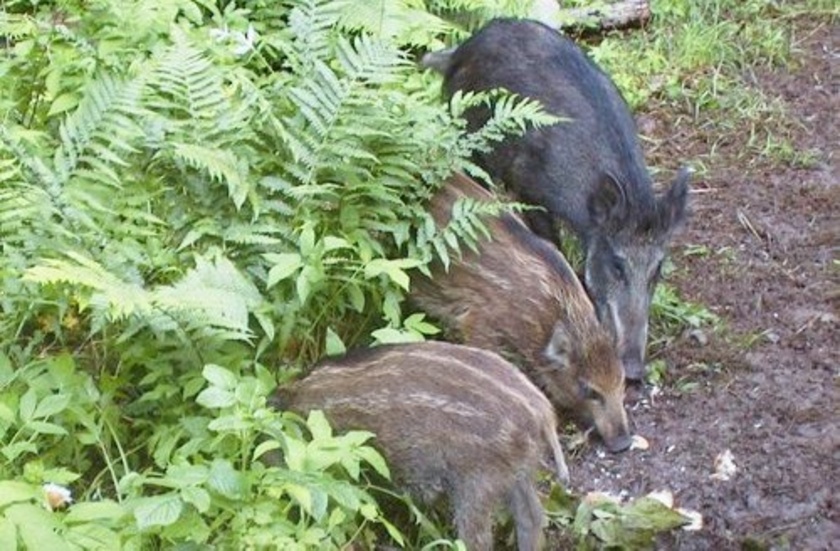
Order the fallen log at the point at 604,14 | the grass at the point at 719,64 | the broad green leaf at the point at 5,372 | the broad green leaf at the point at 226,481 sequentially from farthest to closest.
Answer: the fallen log at the point at 604,14 → the grass at the point at 719,64 → the broad green leaf at the point at 5,372 → the broad green leaf at the point at 226,481

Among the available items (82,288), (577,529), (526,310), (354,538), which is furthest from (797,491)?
(82,288)

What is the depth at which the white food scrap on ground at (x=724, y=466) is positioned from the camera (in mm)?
5129

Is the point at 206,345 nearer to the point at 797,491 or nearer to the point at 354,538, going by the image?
the point at 354,538

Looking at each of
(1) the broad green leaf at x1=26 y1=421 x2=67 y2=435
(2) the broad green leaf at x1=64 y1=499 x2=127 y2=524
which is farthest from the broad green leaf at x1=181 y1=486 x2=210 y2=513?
(1) the broad green leaf at x1=26 y1=421 x2=67 y2=435

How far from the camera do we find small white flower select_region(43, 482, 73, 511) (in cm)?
388

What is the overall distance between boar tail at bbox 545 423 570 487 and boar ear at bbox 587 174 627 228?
1.58 metres

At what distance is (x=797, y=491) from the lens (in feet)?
16.4

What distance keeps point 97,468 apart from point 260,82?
2.05 m

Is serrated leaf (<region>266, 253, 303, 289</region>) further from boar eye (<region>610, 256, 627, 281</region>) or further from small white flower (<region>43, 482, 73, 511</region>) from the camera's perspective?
boar eye (<region>610, 256, 627, 281</region>)

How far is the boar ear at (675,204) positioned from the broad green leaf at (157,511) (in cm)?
320

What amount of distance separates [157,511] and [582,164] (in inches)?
141

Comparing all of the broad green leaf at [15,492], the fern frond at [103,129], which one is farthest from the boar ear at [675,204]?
the broad green leaf at [15,492]

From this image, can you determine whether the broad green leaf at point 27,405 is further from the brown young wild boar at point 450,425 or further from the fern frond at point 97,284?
the brown young wild boar at point 450,425

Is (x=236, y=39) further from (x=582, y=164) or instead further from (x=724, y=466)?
(x=724, y=466)
